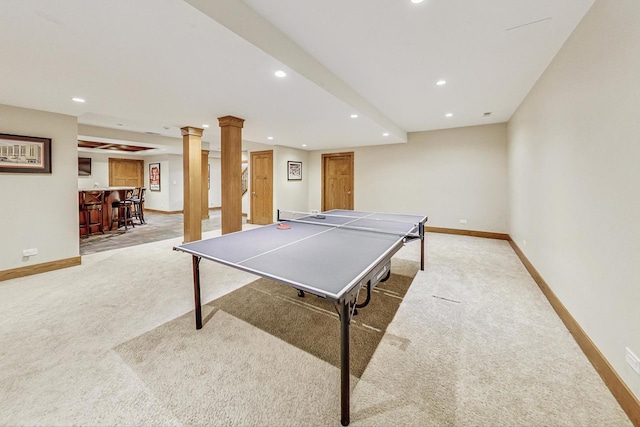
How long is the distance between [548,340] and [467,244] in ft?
10.9

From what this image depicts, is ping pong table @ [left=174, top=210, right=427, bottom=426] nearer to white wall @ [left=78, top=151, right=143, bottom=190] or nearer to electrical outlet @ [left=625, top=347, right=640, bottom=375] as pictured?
Result: electrical outlet @ [left=625, top=347, right=640, bottom=375]

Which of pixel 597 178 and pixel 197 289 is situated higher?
pixel 597 178

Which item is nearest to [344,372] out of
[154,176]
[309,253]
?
[309,253]

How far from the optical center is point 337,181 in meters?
7.91

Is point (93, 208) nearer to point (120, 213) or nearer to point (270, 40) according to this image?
point (120, 213)

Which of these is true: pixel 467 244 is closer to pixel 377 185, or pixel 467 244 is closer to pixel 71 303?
pixel 377 185

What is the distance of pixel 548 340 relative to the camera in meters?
2.03

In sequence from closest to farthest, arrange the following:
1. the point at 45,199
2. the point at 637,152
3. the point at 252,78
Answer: the point at 637,152 → the point at 252,78 → the point at 45,199

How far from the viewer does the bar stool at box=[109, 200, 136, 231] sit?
6579 millimetres

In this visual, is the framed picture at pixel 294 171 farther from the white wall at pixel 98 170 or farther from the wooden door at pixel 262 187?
the white wall at pixel 98 170

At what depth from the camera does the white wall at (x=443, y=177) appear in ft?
18.3

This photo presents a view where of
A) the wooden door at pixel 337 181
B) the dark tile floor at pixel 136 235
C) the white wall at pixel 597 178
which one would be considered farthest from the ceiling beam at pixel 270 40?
the dark tile floor at pixel 136 235

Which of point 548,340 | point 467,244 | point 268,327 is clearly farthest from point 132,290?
point 467,244

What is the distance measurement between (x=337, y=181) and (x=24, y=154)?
631 cm
